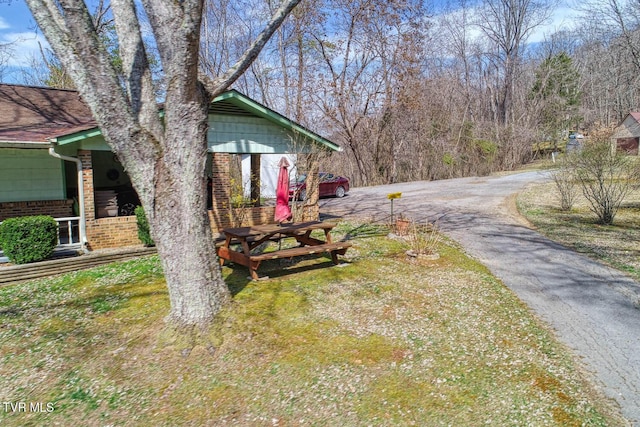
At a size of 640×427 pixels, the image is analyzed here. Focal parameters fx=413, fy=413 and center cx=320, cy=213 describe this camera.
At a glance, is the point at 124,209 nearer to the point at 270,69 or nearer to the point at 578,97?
the point at 270,69

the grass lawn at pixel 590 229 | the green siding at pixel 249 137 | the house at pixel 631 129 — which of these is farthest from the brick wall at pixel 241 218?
the house at pixel 631 129

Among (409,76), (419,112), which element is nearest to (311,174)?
(409,76)

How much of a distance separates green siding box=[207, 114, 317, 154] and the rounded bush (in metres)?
4.19

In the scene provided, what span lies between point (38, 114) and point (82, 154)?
3222mm

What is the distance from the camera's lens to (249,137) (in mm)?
11320

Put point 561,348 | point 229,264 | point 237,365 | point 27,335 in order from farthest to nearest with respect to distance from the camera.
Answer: point 229,264
point 27,335
point 561,348
point 237,365

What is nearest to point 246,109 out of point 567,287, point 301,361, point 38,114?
point 38,114

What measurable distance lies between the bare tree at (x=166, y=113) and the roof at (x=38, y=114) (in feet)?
16.6

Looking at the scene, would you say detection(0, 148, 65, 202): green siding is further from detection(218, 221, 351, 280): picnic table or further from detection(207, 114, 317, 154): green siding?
detection(218, 221, 351, 280): picnic table

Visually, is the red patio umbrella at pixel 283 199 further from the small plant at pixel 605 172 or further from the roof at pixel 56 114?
the small plant at pixel 605 172

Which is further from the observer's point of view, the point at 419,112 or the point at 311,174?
the point at 419,112

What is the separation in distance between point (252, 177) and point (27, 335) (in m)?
7.80

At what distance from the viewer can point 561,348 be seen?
4.73 metres

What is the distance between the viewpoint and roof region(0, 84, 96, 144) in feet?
29.7
